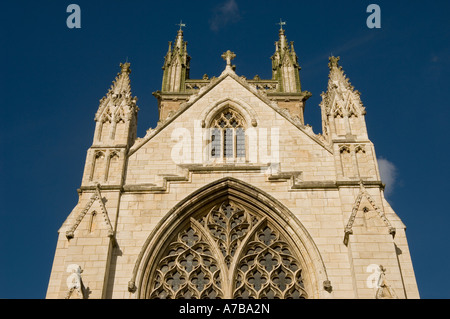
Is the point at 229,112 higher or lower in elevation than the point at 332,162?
higher

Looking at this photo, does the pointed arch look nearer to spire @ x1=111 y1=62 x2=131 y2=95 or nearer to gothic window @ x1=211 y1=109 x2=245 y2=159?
gothic window @ x1=211 y1=109 x2=245 y2=159

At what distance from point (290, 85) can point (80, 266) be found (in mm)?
16605

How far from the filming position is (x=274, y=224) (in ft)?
54.7

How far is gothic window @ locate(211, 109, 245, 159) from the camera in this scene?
1861 cm

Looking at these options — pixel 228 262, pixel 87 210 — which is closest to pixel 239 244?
pixel 228 262

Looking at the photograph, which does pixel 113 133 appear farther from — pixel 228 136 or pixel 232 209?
pixel 232 209

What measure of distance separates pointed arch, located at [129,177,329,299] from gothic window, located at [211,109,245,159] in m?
1.54

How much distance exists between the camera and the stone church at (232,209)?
15.2m

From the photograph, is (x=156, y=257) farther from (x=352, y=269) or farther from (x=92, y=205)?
(x=352, y=269)

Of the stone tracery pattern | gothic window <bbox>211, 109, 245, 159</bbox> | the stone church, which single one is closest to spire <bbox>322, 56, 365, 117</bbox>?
the stone church

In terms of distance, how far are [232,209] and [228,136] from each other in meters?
2.70

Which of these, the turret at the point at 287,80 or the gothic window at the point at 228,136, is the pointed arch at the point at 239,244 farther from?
the turret at the point at 287,80

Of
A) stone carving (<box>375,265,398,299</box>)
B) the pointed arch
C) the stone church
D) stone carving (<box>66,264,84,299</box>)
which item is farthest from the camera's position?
the pointed arch
